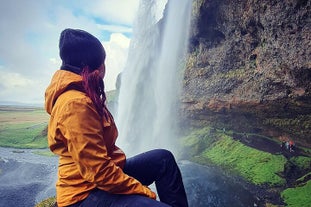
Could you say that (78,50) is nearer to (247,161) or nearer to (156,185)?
(156,185)

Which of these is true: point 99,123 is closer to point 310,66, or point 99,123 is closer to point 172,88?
point 310,66

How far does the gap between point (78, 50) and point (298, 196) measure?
11.2 meters

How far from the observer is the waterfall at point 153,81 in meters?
25.5

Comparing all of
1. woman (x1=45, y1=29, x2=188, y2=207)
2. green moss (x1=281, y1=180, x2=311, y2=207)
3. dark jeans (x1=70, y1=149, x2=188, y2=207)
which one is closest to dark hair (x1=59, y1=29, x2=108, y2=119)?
woman (x1=45, y1=29, x2=188, y2=207)

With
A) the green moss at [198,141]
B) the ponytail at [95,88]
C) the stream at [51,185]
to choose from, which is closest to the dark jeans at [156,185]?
the ponytail at [95,88]

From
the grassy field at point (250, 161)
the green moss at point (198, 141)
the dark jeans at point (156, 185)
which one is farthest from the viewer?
the green moss at point (198, 141)

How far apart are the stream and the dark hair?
987 cm

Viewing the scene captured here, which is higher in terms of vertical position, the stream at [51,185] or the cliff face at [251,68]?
the cliff face at [251,68]

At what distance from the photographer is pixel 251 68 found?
1808cm

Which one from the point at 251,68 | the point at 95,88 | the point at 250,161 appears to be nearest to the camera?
the point at 95,88

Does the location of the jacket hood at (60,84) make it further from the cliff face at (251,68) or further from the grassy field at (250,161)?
the cliff face at (251,68)

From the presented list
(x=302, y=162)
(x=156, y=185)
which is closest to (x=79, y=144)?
(x=156, y=185)

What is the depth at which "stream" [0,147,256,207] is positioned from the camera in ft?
40.3

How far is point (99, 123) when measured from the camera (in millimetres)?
2914
